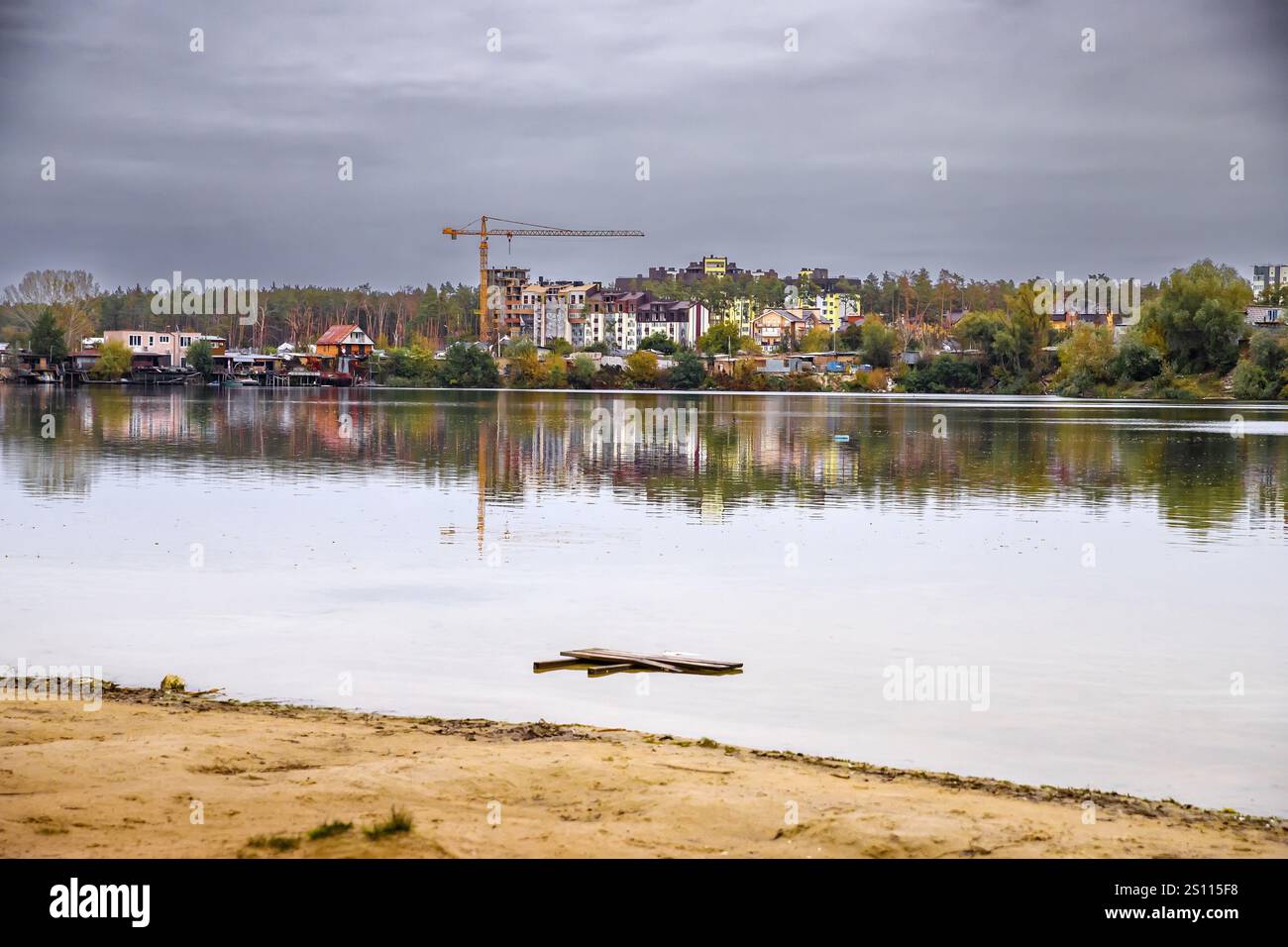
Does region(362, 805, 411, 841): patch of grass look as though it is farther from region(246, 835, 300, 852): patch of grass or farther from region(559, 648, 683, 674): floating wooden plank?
region(559, 648, 683, 674): floating wooden plank

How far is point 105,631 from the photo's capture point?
15680 mm

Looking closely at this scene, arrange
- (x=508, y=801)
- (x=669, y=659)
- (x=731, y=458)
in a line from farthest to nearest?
(x=731, y=458) < (x=669, y=659) < (x=508, y=801)

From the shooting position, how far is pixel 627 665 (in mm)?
14031

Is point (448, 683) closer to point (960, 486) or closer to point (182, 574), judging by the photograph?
point (182, 574)

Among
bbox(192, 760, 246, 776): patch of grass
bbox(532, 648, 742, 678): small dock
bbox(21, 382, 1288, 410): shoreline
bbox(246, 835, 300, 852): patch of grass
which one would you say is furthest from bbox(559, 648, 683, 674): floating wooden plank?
bbox(21, 382, 1288, 410): shoreline

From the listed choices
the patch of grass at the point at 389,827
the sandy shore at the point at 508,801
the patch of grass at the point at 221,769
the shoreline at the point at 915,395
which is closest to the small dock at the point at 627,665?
the sandy shore at the point at 508,801

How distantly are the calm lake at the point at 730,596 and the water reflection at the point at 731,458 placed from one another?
0.31 metres

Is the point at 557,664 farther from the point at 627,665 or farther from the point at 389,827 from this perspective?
the point at 389,827

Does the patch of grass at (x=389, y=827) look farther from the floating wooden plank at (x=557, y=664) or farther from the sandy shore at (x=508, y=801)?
the floating wooden plank at (x=557, y=664)

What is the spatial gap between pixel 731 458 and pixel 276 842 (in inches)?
1527

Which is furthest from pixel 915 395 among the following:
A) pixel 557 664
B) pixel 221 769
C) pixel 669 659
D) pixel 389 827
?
pixel 389 827
